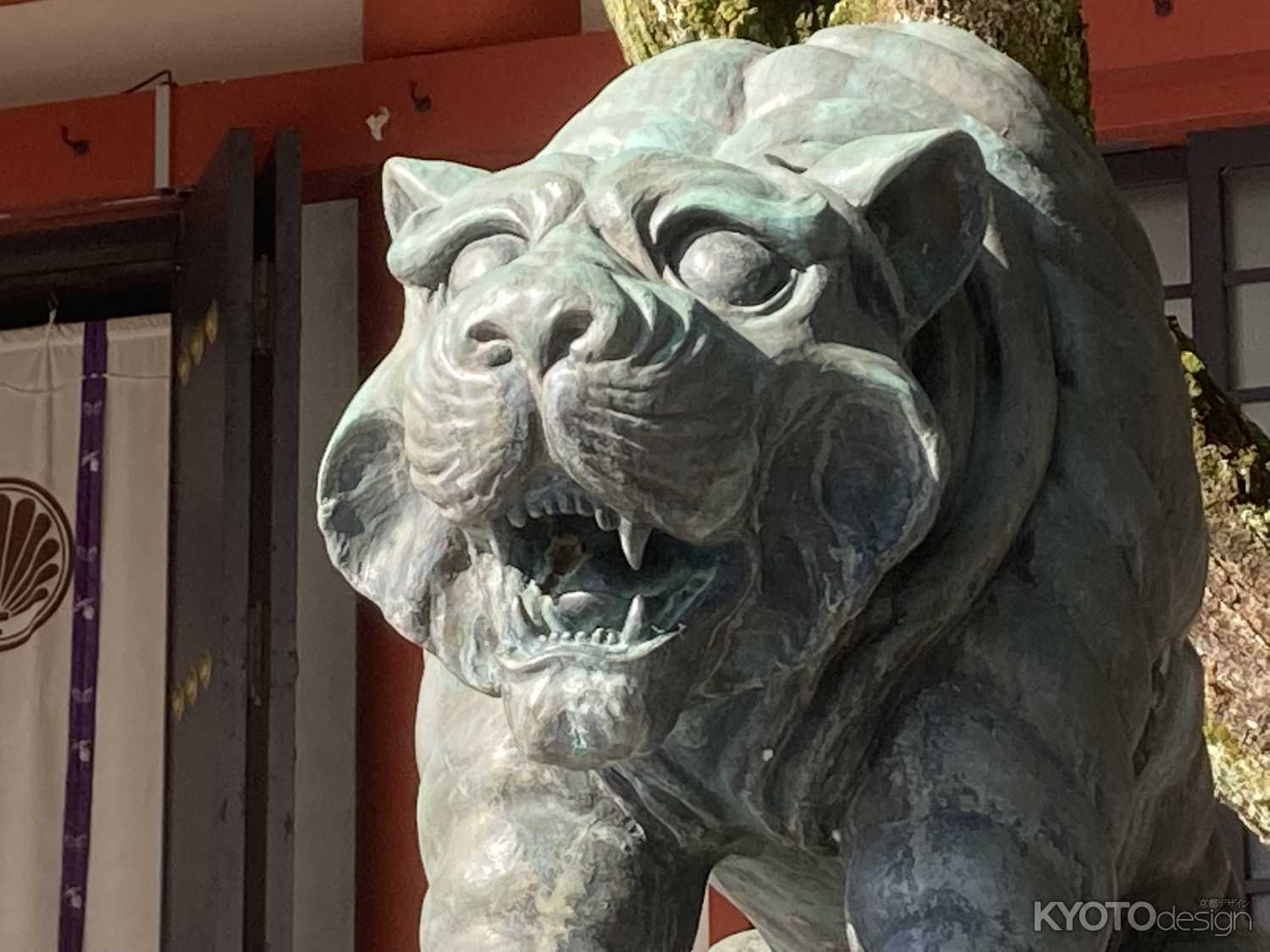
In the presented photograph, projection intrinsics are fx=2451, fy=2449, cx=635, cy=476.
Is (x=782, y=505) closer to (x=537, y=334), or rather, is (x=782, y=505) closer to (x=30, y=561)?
(x=537, y=334)

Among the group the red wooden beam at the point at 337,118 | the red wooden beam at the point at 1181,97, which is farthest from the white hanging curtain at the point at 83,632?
the red wooden beam at the point at 1181,97

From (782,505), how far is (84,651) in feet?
8.57

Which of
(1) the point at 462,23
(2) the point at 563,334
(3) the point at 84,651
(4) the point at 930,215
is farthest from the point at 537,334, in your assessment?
(3) the point at 84,651

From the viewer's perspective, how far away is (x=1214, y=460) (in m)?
1.05

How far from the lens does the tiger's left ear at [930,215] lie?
55 cm

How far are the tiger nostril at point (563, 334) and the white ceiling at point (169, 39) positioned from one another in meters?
2.36

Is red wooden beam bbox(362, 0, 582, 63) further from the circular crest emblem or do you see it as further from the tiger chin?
the tiger chin

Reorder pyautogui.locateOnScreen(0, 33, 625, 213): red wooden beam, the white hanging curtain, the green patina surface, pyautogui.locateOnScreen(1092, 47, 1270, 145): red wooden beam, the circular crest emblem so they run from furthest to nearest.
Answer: the circular crest emblem, the white hanging curtain, pyautogui.locateOnScreen(0, 33, 625, 213): red wooden beam, pyautogui.locateOnScreen(1092, 47, 1270, 145): red wooden beam, the green patina surface

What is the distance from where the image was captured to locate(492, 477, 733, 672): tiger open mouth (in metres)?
0.50

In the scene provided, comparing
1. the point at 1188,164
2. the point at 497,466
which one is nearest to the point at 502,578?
the point at 497,466

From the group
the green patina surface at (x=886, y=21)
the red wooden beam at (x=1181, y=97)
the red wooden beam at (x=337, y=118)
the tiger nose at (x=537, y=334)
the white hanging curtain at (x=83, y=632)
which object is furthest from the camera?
the white hanging curtain at (x=83, y=632)

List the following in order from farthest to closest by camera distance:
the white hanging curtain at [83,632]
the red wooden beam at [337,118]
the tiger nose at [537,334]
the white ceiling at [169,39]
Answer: the white hanging curtain at [83,632], the white ceiling at [169,39], the red wooden beam at [337,118], the tiger nose at [537,334]

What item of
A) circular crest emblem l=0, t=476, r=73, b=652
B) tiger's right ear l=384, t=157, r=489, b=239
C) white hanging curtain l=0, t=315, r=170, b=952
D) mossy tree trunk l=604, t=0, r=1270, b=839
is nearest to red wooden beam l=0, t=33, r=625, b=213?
white hanging curtain l=0, t=315, r=170, b=952

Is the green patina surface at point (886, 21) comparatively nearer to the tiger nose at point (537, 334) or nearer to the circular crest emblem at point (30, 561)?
the tiger nose at point (537, 334)
